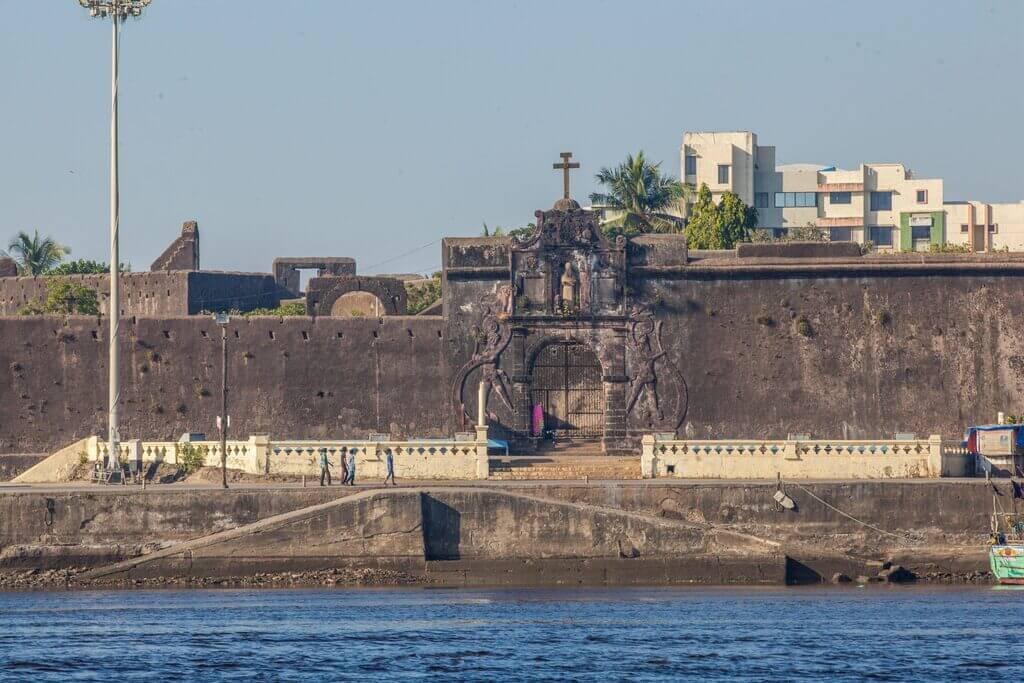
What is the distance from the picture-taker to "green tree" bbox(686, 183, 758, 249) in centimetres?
8206

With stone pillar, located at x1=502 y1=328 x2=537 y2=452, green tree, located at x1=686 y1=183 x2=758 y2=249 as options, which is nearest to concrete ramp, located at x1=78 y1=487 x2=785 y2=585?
stone pillar, located at x1=502 y1=328 x2=537 y2=452

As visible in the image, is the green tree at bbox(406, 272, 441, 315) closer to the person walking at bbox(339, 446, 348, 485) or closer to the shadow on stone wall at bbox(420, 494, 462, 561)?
the person walking at bbox(339, 446, 348, 485)

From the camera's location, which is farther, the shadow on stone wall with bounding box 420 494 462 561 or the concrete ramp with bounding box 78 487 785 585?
the shadow on stone wall with bounding box 420 494 462 561

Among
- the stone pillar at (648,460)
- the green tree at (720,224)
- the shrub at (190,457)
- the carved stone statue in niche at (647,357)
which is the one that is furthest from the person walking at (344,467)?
the green tree at (720,224)

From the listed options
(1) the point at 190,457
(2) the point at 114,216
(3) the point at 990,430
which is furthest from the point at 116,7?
(3) the point at 990,430

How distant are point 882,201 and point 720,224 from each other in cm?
3464

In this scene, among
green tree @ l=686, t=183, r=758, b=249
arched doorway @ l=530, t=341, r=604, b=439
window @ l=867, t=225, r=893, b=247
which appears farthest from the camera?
window @ l=867, t=225, r=893, b=247

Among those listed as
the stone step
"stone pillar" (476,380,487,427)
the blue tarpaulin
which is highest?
"stone pillar" (476,380,487,427)

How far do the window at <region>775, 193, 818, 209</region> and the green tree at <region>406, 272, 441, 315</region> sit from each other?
109ft

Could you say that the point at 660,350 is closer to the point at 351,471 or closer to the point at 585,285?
the point at 585,285

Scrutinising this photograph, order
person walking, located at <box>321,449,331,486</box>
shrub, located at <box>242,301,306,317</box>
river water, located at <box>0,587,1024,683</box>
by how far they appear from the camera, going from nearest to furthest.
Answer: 1. river water, located at <box>0,587,1024,683</box>
2. person walking, located at <box>321,449,331,486</box>
3. shrub, located at <box>242,301,306,317</box>

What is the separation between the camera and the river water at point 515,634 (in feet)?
131

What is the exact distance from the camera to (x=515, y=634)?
142 feet

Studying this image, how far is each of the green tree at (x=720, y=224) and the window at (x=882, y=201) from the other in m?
31.2
